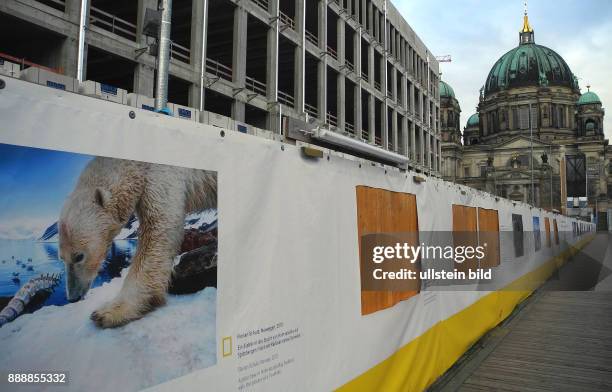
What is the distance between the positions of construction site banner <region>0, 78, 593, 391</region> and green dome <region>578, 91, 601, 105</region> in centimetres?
11584

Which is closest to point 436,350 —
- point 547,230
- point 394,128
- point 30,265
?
point 30,265

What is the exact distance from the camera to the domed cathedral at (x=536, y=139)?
86.4 meters

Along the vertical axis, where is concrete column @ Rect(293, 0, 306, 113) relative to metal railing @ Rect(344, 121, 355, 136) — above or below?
above

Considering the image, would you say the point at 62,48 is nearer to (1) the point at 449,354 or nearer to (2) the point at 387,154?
(2) the point at 387,154

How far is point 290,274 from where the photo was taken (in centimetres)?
353

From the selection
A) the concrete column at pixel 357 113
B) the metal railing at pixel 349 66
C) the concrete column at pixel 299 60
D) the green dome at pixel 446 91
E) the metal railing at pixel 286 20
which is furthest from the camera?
the green dome at pixel 446 91

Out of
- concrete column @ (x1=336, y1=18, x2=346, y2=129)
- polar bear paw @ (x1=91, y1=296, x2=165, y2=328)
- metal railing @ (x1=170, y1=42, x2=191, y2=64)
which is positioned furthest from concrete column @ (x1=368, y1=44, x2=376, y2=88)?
polar bear paw @ (x1=91, y1=296, x2=165, y2=328)

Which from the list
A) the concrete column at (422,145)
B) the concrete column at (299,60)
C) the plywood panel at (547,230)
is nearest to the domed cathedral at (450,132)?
the concrete column at (422,145)

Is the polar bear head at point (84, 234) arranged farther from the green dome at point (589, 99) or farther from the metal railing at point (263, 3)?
the green dome at point (589, 99)

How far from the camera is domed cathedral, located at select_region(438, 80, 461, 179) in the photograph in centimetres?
10088

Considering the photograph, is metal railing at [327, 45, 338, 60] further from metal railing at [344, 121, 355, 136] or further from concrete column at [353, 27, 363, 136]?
metal railing at [344, 121, 355, 136]

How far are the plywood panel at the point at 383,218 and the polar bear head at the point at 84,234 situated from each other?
2.73 meters

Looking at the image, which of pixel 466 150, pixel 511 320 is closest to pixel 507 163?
pixel 466 150

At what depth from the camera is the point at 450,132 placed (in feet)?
350
